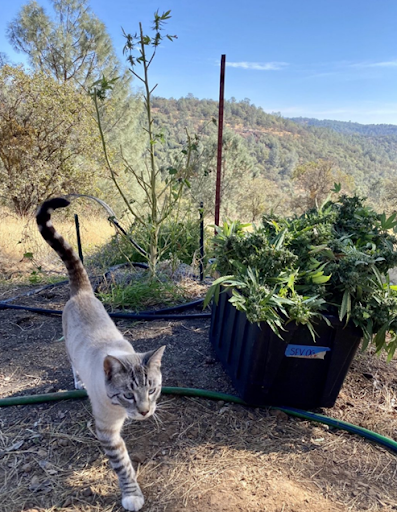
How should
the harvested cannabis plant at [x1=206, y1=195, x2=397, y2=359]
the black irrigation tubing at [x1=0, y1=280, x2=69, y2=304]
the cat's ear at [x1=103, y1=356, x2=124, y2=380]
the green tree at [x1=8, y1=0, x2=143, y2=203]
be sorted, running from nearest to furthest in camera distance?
the cat's ear at [x1=103, y1=356, x2=124, y2=380] → the harvested cannabis plant at [x1=206, y1=195, x2=397, y2=359] → the black irrigation tubing at [x1=0, y1=280, x2=69, y2=304] → the green tree at [x1=8, y1=0, x2=143, y2=203]

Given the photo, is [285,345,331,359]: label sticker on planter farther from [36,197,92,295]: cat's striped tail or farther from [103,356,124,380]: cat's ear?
[36,197,92,295]: cat's striped tail

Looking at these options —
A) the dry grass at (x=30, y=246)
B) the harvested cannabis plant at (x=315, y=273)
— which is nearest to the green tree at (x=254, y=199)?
the dry grass at (x=30, y=246)

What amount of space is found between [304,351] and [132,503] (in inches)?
52.3

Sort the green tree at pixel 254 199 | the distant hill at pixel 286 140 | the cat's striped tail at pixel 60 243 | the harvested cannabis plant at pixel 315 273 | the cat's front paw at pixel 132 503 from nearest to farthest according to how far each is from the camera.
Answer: the cat's front paw at pixel 132 503, the harvested cannabis plant at pixel 315 273, the cat's striped tail at pixel 60 243, the green tree at pixel 254 199, the distant hill at pixel 286 140

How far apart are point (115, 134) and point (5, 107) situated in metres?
8.92

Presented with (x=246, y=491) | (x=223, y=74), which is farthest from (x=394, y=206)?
(x=246, y=491)

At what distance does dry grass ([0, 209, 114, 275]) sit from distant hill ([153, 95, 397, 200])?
2368 centimetres

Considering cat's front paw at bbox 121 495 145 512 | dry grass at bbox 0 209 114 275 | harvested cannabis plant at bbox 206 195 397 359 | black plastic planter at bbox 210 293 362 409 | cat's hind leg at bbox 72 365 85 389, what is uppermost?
harvested cannabis plant at bbox 206 195 397 359

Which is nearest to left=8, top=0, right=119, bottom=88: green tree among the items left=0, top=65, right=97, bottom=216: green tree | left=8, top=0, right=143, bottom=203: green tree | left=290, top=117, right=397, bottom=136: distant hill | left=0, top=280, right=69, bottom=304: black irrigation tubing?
left=8, top=0, right=143, bottom=203: green tree

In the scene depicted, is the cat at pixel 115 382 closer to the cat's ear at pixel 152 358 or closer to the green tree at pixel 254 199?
the cat's ear at pixel 152 358

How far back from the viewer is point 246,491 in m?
1.91

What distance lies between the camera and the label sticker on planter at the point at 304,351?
237 cm

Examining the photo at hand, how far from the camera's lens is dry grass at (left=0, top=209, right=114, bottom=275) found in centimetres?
637

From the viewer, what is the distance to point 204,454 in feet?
7.14
